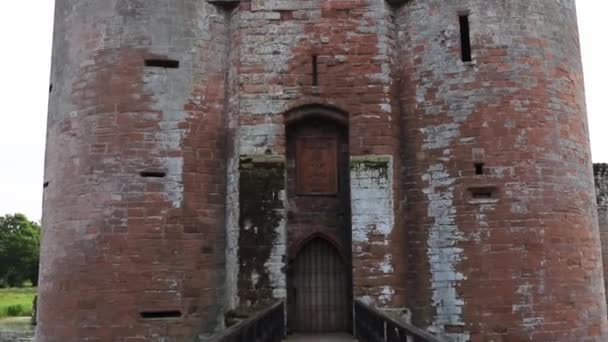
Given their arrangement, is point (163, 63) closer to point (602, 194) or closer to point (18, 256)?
point (602, 194)

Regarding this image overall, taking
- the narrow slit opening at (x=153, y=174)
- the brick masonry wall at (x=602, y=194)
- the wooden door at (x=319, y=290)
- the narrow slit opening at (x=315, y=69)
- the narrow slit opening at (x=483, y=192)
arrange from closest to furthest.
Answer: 1. the narrow slit opening at (x=483, y=192)
2. the narrow slit opening at (x=153, y=174)
3. the wooden door at (x=319, y=290)
4. the narrow slit opening at (x=315, y=69)
5. the brick masonry wall at (x=602, y=194)

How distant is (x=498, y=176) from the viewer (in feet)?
34.6

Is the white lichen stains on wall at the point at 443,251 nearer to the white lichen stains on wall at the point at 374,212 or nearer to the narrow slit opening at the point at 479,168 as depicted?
the narrow slit opening at the point at 479,168

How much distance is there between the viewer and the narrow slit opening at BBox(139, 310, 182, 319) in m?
10.3

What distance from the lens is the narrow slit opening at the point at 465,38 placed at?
36.6ft

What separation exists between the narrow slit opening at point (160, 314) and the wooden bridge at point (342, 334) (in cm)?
190

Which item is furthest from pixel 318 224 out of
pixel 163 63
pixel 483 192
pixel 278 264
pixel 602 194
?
pixel 602 194

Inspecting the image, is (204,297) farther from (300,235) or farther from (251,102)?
(251,102)

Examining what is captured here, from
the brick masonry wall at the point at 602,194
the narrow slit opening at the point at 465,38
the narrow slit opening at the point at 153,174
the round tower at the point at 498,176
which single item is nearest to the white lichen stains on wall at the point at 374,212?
the round tower at the point at 498,176

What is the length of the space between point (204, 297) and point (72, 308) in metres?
2.26

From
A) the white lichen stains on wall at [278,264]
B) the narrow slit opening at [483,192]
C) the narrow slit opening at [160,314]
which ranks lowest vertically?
A: the narrow slit opening at [160,314]

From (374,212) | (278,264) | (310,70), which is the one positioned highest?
(310,70)

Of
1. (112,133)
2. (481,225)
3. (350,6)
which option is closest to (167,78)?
(112,133)

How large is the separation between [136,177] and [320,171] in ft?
11.0
